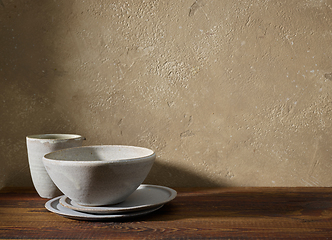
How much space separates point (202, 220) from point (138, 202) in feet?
0.57

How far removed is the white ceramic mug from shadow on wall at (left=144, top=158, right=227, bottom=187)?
0.93ft

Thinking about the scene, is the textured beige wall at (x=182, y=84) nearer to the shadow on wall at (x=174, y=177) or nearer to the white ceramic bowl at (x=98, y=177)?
the shadow on wall at (x=174, y=177)

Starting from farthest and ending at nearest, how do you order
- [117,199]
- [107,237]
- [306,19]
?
[306,19] < [117,199] < [107,237]

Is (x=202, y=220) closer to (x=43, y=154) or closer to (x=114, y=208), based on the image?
(x=114, y=208)

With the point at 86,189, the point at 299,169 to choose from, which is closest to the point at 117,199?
the point at 86,189

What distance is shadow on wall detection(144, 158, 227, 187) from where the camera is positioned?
3.59 feet

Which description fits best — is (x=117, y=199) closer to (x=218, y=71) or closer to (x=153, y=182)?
(x=153, y=182)

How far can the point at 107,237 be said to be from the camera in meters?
0.66

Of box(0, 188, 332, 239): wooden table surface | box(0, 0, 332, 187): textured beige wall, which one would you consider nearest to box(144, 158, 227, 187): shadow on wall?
box(0, 0, 332, 187): textured beige wall

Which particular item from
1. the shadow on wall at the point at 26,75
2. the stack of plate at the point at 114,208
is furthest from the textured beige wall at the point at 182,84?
the stack of plate at the point at 114,208

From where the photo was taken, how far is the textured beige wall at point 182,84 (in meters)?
1.05

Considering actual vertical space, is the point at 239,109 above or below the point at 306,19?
below

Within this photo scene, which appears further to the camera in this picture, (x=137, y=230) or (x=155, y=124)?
(x=155, y=124)

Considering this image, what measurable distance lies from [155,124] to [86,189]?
411 mm
